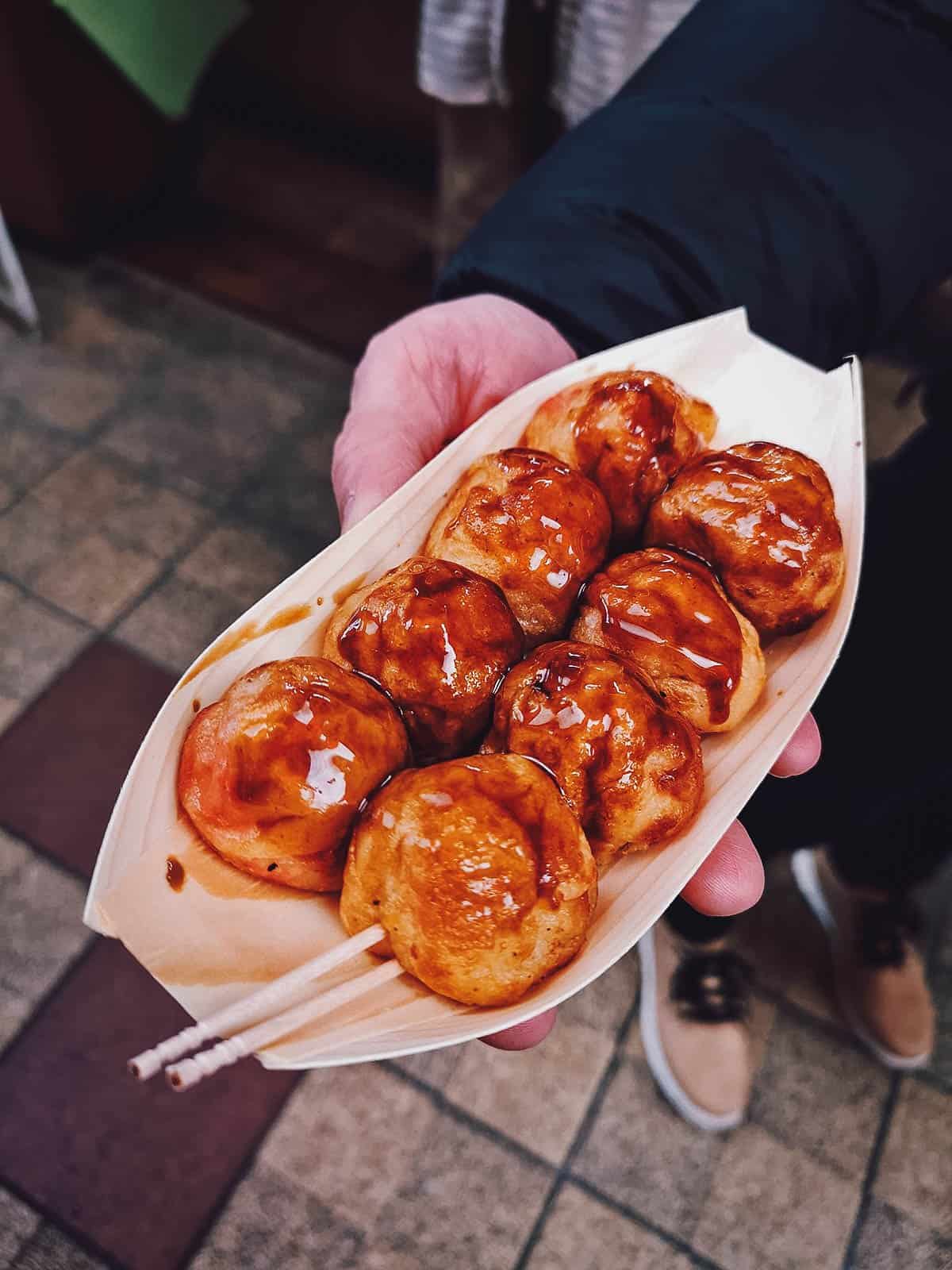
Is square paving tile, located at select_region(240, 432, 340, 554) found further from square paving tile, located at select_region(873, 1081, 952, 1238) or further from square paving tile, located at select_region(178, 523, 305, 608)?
square paving tile, located at select_region(873, 1081, 952, 1238)

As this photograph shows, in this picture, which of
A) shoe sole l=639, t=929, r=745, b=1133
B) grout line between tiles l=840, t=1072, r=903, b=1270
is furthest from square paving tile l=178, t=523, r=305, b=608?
grout line between tiles l=840, t=1072, r=903, b=1270

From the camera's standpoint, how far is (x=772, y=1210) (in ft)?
7.54

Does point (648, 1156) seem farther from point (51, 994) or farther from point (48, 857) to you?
point (48, 857)

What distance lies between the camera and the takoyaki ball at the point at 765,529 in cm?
145

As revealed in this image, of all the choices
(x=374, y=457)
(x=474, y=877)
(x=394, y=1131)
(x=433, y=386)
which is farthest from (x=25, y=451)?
(x=474, y=877)

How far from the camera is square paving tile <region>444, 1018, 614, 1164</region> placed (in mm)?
2346

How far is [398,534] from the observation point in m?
1.53

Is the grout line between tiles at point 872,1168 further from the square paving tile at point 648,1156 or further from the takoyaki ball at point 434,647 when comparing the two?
the takoyaki ball at point 434,647

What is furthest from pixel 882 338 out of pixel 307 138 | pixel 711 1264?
pixel 307 138

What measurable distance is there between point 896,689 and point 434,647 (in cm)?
123

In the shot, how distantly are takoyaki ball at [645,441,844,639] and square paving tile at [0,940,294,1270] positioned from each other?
67.0 inches

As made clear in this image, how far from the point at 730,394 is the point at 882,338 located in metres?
0.73

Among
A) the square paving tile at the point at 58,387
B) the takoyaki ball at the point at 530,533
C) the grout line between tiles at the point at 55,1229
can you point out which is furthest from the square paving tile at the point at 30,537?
the takoyaki ball at the point at 530,533

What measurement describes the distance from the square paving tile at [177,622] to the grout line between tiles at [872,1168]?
7.55 ft
